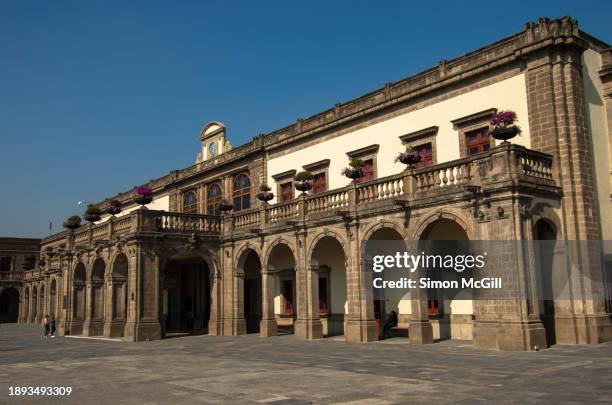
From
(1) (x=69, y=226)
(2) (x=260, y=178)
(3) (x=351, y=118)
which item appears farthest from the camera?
(1) (x=69, y=226)

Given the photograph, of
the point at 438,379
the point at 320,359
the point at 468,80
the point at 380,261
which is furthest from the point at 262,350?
the point at 468,80

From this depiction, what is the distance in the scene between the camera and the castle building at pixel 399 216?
17531 millimetres

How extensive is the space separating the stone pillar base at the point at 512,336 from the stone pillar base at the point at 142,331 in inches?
585

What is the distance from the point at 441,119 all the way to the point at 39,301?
45.3 m

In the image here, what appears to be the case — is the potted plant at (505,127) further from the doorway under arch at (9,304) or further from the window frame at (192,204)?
the doorway under arch at (9,304)

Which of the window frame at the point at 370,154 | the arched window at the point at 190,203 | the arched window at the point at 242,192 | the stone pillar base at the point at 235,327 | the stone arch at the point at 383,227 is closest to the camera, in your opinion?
the stone arch at the point at 383,227

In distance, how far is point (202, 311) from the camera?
33094 mm

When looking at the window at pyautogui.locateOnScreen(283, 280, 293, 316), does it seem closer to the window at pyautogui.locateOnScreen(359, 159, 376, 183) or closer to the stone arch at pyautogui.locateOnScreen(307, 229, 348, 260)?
the stone arch at pyautogui.locateOnScreen(307, 229, 348, 260)

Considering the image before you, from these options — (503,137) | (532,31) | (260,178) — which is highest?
(532,31)

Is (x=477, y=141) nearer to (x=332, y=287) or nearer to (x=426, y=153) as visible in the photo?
(x=426, y=153)

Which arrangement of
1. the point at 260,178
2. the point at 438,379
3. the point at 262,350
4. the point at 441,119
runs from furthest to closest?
the point at 260,178
the point at 441,119
the point at 262,350
the point at 438,379

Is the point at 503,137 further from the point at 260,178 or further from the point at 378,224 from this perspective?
the point at 260,178

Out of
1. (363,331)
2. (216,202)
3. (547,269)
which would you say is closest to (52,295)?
(216,202)

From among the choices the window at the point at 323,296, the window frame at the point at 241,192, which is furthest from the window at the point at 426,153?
the window frame at the point at 241,192
